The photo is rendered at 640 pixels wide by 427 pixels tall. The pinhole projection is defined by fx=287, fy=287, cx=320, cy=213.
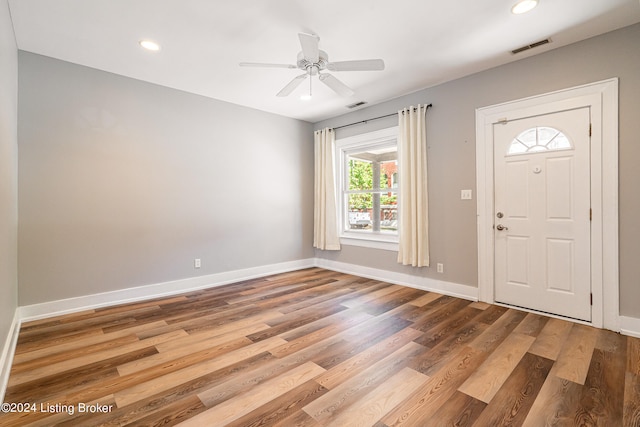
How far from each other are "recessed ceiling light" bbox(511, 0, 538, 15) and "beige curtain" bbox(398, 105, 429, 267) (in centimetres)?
158

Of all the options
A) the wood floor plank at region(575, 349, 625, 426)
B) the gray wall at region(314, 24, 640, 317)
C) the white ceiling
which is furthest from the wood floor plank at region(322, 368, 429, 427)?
the white ceiling

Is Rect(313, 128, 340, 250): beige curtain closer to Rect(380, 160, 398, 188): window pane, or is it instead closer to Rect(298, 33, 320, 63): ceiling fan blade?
Rect(380, 160, 398, 188): window pane

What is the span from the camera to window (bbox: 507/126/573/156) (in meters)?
2.94

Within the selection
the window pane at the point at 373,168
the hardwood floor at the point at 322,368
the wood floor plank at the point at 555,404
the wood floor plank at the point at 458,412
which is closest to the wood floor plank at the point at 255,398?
the hardwood floor at the point at 322,368

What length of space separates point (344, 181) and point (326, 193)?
415 millimetres

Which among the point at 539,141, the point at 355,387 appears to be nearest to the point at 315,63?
the point at 539,141

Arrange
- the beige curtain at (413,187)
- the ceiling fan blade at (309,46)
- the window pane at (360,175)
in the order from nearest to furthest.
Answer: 1. the ceiling fan blade at (309,46)
2. the beige curtain at (413,187)
3. the window pane at (360,175)

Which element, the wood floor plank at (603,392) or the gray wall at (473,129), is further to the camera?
the gray wall at (473,129)

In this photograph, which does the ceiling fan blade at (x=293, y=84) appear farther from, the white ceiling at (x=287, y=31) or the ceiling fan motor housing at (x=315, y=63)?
the white ceiling at (x=287, y=31)

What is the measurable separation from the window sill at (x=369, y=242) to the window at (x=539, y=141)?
1.98 m

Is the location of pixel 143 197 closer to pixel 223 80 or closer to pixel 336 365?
pixel 223 80

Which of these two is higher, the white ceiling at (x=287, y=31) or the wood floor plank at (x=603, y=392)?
the white ceiling at (x=287, y=31)

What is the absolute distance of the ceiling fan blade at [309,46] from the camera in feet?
7.10

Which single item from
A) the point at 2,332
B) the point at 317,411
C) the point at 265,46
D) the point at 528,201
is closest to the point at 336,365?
the point at 317,411
